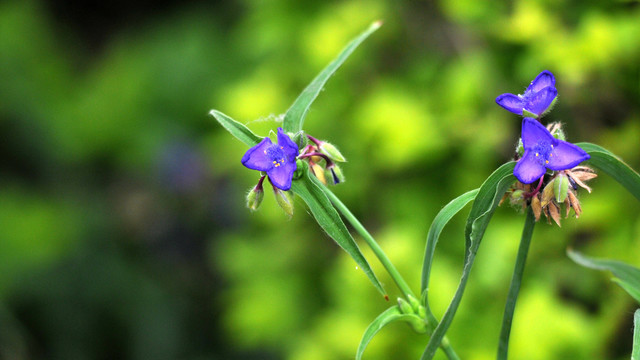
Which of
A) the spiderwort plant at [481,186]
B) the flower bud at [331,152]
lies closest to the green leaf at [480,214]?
the spiderwort plant at [481,186]

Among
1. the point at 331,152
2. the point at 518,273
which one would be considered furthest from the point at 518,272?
the point at 331,152

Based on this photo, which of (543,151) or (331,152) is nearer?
(543,151)

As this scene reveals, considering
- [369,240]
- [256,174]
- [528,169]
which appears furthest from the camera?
[256,174]

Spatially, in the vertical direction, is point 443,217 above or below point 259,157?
below

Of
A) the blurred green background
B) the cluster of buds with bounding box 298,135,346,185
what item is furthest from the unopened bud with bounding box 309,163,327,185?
the blurred green background

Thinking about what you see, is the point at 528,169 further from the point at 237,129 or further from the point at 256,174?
the point at 256,174

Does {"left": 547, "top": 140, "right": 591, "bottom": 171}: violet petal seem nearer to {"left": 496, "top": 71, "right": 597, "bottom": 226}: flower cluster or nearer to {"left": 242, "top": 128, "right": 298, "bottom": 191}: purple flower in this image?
{"left": 496, "top": 71, "right": 597, "bottom": 226}: flower cluster
